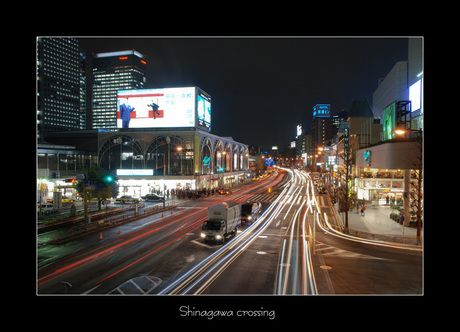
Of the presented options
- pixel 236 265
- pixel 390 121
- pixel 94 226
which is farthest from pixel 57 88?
pixel 236 265

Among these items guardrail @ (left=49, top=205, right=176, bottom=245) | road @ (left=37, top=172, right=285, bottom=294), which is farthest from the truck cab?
guardrail @ (left=49, top=205, right=176, bottom=245)

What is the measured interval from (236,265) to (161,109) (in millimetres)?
57053

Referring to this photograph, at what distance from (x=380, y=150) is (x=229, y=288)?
28327mm

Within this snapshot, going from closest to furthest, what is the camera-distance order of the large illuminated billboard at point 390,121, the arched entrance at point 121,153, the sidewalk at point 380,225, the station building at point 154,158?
the sidewalk at point 380,225 → the large illuminated billboard at point 390,121 → the station building at point 154,158 → the arched entrance at point 121,153

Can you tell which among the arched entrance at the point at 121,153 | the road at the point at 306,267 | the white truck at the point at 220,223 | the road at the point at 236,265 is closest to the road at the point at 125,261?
the road at the point at 236,265

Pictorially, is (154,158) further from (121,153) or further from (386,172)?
(386,172)

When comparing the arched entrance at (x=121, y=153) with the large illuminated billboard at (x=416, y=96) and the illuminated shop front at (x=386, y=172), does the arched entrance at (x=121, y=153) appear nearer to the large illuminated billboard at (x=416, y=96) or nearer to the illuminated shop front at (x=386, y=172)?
the illuminated shop front at (x=386, y=172)

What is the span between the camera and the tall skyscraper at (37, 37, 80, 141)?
495 feet

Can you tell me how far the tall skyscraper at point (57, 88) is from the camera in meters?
151

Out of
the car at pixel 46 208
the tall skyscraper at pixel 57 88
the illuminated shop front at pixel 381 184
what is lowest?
the car at pixel 46 208

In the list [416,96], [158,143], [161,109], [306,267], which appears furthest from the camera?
[161,109]

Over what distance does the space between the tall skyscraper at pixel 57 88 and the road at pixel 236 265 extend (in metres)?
149

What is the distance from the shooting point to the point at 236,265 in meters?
16.6
